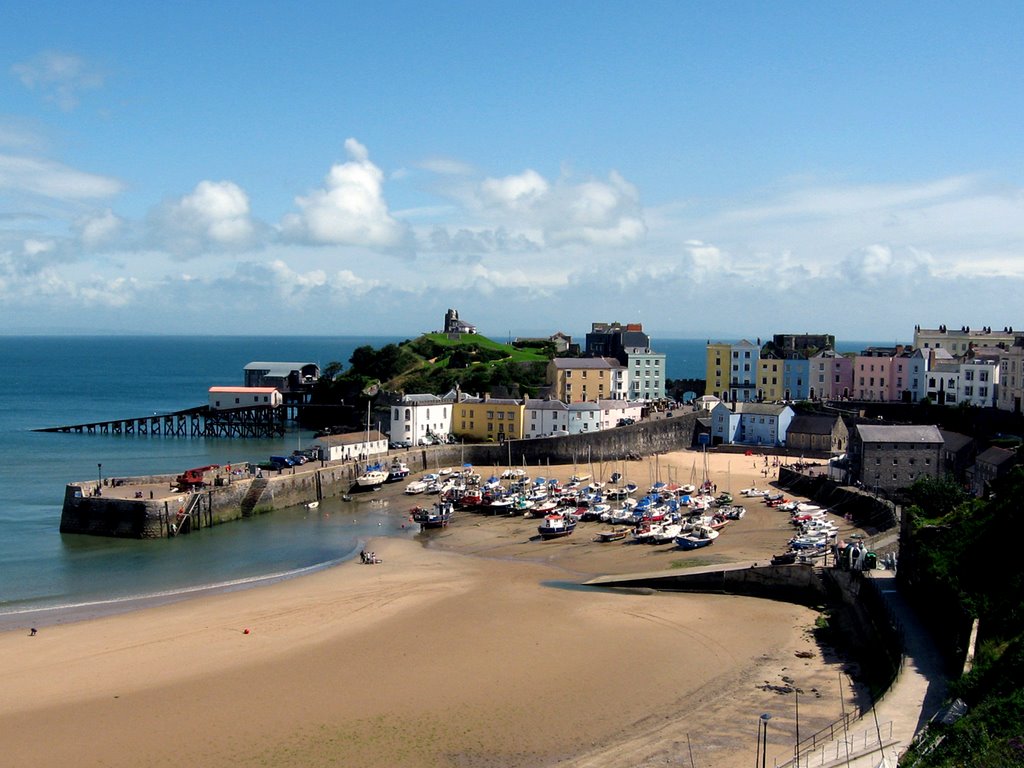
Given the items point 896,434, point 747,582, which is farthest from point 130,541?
point 896,434

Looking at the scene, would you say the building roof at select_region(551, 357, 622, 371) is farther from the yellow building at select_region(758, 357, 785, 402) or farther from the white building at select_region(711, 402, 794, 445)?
the yellow building at select_region(758, 357, 785, 402)

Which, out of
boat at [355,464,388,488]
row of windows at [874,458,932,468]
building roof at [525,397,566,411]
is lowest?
boat at [355,464,388,488]

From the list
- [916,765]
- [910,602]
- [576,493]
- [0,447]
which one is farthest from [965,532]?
[0,447]

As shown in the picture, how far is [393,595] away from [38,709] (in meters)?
10.5

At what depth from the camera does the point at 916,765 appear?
41.4 ft

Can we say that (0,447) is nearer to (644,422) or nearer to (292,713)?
(644,422)

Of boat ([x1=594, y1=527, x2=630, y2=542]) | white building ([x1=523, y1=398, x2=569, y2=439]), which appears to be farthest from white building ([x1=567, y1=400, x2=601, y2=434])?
boat ([x1=594, y1=527, x2=630, y2=542])

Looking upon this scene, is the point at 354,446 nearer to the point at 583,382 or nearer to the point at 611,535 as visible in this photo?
the point at 611,535

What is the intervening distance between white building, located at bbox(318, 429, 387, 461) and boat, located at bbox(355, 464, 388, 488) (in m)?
2.26

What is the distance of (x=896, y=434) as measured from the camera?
132 feet

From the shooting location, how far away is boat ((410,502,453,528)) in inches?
1480

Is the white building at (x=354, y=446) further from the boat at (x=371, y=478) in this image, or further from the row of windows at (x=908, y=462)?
the row of windows at (x=908, y=462)

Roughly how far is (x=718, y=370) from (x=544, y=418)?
18.5 m

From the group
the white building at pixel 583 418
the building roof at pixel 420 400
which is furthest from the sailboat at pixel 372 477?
the white building at pixel 583 418
